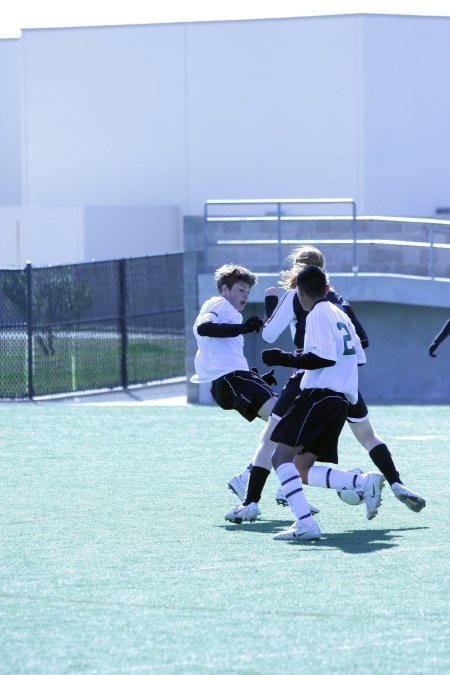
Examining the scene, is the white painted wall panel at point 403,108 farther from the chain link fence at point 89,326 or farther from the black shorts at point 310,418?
the black shorts at point 310,418

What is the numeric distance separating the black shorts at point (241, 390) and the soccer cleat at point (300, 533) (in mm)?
1385

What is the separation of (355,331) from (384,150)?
25.8 m

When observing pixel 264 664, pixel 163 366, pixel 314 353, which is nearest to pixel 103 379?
pixel 163 366

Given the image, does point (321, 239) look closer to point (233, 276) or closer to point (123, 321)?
point (123, 321)

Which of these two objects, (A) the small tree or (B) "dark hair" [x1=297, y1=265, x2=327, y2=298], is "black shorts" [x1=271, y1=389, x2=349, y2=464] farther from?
(A) the small tree

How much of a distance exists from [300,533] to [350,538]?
0.34 meters

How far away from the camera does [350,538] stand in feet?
27.5

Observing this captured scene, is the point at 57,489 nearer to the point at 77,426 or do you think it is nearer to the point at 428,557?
the point at 428,557

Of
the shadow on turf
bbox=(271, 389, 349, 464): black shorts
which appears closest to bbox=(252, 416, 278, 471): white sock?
the shadow on turf

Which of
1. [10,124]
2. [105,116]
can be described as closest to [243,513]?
[105,116]

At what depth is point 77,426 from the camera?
1633 cm

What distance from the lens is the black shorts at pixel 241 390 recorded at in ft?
31.1

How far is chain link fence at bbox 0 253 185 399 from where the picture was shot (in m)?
20.9

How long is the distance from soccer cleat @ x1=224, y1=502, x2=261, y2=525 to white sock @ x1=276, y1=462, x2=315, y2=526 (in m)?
0.62
